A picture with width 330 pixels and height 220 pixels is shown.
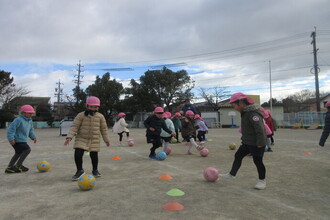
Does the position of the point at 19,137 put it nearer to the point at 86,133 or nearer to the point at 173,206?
the point at 86,133

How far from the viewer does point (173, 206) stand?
3.35 meters

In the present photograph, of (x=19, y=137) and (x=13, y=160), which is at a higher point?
(x=19, y=137)

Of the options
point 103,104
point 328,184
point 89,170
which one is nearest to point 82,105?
point 103,104

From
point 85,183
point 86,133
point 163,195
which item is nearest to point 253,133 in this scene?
point 163,195

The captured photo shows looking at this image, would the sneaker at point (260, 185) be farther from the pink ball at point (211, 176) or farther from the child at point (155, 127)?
the child at point (155, 127)

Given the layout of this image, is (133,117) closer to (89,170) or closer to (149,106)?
(149,106)

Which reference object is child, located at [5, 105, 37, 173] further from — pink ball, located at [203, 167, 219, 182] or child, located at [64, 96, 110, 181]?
pink ball, located at [203, 167, 219, 182]

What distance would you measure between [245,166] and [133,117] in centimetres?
4536

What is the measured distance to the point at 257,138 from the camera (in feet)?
14.1

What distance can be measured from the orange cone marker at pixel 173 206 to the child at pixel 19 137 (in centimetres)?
431

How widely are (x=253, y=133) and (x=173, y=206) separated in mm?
2073

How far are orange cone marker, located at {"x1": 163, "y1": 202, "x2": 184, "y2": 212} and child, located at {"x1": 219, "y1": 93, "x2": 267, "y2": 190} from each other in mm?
1681

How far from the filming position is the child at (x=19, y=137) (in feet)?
19.2

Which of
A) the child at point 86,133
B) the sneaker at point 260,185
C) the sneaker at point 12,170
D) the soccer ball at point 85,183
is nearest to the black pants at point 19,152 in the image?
the sneaker at point 12,170
